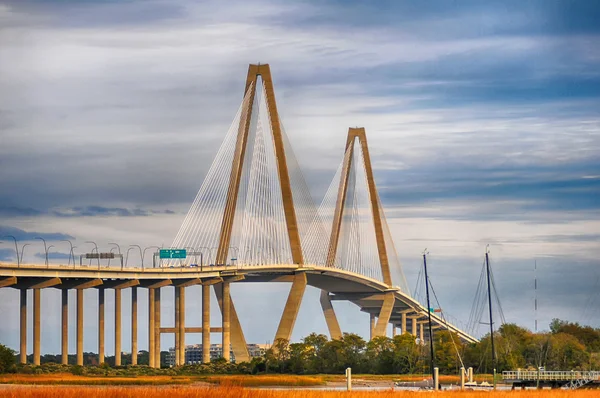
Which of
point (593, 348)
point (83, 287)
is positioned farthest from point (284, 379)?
point (593, 348)

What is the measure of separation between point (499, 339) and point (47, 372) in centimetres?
6500

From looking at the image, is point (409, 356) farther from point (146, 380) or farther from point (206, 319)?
point (146, 380)

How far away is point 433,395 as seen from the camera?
221ft

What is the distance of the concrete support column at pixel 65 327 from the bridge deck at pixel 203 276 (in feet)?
3.36

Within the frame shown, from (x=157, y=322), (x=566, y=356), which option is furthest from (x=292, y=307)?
(x=566, y=356)

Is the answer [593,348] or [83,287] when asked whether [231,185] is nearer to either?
[83,287]

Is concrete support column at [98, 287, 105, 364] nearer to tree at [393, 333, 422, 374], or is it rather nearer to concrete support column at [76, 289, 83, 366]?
concrete support column at [76, 289, 83, 366]

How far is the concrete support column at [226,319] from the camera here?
127m

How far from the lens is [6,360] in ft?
321

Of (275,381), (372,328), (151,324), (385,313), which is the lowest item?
(275,381)

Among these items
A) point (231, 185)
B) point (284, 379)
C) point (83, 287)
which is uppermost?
point (231, 185)

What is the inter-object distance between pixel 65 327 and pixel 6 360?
9.88 metres

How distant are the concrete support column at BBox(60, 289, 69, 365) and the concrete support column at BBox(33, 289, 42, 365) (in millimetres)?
4459

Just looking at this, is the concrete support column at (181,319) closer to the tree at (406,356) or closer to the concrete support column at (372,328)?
the tree at (406,356)
